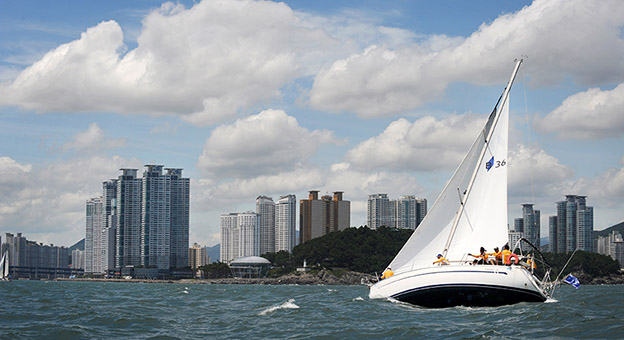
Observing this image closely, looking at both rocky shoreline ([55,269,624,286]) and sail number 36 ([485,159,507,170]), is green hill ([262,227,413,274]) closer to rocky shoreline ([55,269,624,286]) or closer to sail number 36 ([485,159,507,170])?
rocky shoreline ([55,269,624,286])

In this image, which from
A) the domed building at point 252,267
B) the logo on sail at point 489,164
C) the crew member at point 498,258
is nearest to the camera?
the crew member at point 498,258

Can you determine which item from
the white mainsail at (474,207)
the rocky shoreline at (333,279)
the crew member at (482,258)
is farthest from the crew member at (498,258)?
the rocky shoreline at (333,279)

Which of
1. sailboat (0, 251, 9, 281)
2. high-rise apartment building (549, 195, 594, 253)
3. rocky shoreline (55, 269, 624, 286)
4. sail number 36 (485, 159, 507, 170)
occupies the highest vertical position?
sail number 36 (485, 159, 507, 170)

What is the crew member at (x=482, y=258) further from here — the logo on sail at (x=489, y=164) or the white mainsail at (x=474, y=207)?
the logo on sail at (x=489, y=164)

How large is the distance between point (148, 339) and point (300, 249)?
145 m

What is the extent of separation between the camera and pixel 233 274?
616 ft

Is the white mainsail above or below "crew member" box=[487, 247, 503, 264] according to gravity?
above

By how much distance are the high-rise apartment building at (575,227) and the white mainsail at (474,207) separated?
178 metres

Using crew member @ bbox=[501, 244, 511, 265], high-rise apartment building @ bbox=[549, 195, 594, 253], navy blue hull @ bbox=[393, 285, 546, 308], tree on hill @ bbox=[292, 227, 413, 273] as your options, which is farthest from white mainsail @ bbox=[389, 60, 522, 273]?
high-rise apartment building @ bbox=[549, 195, 594, 253]

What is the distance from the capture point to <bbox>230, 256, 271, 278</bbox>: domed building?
18238 cm

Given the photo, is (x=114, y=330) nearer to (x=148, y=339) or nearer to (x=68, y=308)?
(x=148, y=339)

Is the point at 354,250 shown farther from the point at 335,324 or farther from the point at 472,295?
the point at 335,324

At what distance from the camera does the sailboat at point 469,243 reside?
26031mm

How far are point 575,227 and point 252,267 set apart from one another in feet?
293
